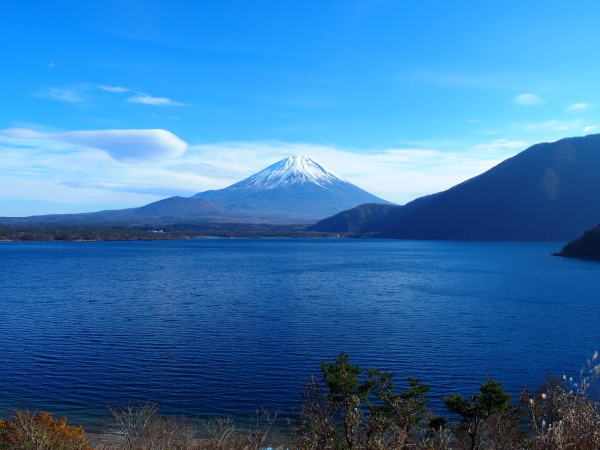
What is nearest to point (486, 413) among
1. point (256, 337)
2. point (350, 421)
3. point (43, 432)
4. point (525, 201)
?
point (350, 421)

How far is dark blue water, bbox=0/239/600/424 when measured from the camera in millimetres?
10148

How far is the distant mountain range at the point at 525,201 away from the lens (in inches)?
3204

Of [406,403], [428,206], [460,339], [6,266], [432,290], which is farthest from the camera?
[428,206]

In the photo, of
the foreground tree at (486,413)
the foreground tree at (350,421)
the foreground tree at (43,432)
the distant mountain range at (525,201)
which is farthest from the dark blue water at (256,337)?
the distant mountain range at (525,201)

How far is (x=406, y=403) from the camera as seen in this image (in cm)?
538

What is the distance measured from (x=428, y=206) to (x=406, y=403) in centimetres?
9958

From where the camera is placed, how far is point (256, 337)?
14.2 meters

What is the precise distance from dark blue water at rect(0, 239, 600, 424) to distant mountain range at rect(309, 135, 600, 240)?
5979 cm

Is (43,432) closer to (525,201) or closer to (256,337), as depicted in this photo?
(256,337)

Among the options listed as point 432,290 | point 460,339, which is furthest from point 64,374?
point 432,290

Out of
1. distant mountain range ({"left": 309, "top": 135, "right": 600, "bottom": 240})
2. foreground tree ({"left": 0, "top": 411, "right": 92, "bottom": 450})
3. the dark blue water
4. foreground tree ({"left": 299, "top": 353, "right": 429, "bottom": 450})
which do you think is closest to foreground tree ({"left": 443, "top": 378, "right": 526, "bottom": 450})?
foreground tree ({"left": 299, "top": 353, "right": 429, "bottom": 450})

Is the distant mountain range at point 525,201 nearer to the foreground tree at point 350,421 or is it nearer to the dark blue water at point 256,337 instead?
the dark blue water at point 256,337

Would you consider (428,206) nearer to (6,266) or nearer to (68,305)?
(6,266)

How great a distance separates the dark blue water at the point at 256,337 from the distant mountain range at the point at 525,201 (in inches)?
2354
